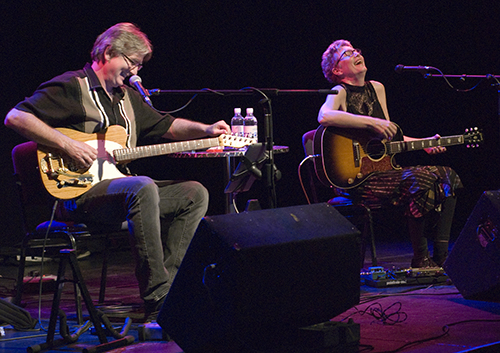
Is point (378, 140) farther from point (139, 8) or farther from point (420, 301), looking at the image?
point (139, 8)

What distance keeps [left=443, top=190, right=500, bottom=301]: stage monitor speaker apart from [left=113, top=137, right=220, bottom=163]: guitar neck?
1413 mm

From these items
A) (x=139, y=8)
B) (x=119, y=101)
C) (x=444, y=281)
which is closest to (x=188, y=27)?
(x=139, y=8)

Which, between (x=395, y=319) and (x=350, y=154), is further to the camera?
(x=350, y=154)

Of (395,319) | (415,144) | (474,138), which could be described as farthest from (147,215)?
(474,138)

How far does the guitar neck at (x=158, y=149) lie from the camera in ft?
10.2

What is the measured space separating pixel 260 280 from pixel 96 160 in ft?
4.55

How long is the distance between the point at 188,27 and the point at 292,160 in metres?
1.67

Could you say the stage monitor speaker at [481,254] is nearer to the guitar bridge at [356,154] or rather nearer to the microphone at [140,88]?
the guitar bridge at [356,154]

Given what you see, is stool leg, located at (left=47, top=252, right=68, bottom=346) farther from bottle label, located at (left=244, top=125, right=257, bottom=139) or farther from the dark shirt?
bottle label, located at (left=244, top=125, right=257, bottom=139)

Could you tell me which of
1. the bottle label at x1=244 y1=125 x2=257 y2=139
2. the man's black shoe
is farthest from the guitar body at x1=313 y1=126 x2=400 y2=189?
the man's black shoe

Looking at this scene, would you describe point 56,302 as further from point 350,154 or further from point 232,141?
point 350,154

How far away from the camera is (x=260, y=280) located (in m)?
2.02

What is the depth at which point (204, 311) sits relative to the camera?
83.0 inches

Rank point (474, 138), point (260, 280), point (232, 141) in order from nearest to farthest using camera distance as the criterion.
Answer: point (260, 280) → point (232, 141) → point (474, 138)
